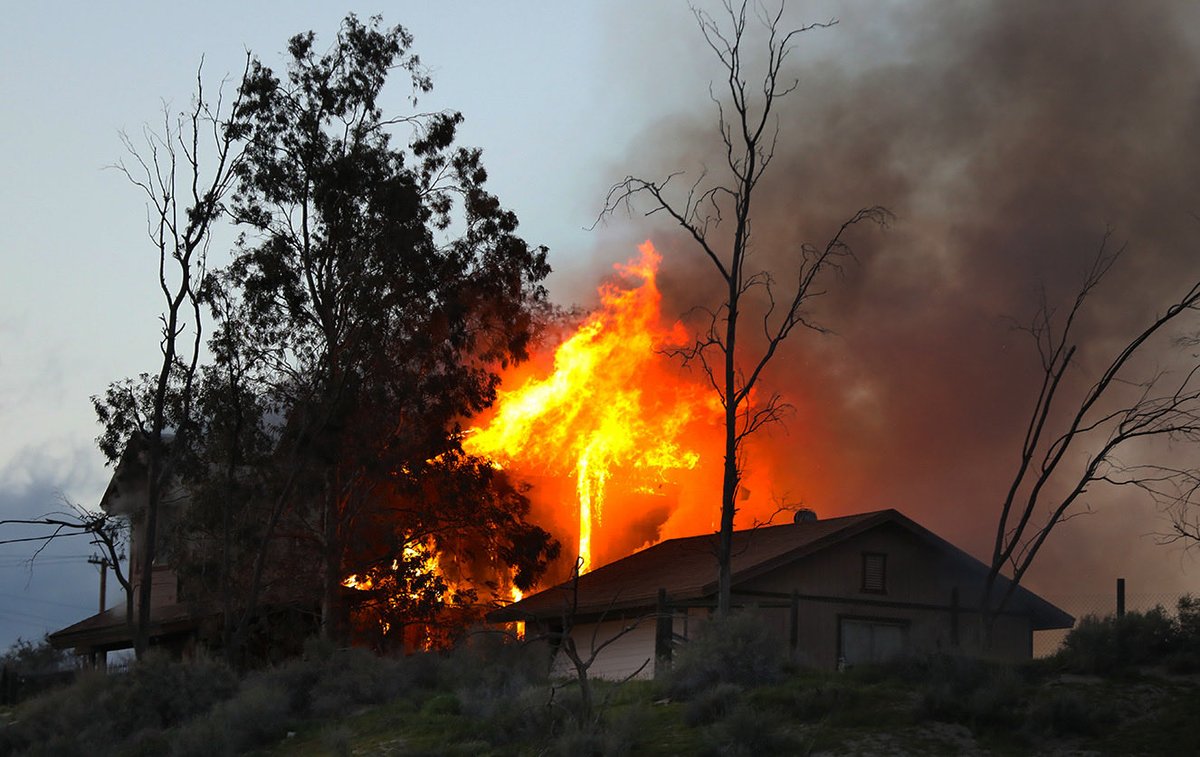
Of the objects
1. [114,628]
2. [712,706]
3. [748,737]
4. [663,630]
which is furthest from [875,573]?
[114,628]

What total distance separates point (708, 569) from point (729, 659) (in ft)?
31.9

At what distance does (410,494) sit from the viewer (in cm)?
3531

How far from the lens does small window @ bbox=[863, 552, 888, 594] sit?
101 ft

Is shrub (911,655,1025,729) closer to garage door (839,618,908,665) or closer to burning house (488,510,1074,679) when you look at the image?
burning house (488,510,1074,679)

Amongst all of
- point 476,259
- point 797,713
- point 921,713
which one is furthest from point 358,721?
point 476,259

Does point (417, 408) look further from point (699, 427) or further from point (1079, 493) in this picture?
point (1079, 493)

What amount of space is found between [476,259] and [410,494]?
6.46m

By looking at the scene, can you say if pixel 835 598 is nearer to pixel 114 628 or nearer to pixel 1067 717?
pixel 1067 717

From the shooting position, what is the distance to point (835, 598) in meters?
30.2

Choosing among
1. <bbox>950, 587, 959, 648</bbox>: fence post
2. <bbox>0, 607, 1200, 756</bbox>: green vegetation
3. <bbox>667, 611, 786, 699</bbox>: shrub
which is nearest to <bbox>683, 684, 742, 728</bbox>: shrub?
<bbox>0, 607, 1200, 756</bbox>: green vegetation

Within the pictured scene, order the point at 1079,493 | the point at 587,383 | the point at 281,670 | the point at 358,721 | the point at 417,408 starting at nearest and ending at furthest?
the point at 358,721 → the point at 281,670 → the point at 1079,493 → the point at 417,408 → the point at 587,383

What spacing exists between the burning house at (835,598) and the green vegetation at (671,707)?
3.94 metres

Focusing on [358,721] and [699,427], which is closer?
[358,721]

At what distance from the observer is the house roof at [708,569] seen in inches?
1149
